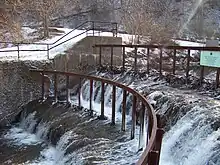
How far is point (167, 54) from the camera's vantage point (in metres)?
19.7

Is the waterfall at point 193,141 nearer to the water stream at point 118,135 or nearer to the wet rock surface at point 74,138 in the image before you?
the water stream at point 118,135

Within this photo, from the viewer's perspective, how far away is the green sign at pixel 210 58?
973 centimetres

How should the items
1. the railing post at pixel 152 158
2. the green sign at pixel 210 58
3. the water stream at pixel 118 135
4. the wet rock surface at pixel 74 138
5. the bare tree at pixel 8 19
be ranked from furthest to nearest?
1. the bare tree at pixel 8 19
2. the green sign at pixel 210 58
3. the wet rock surface at pixel 74 138
4. the water stream at pixel 118 135
5. the railing post at pixel 152 158

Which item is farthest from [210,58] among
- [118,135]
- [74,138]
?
[74,138]

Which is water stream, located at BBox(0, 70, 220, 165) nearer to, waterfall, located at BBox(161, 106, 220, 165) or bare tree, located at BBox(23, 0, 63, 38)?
waterfall, located at BBox(161, 106, 220, 165)

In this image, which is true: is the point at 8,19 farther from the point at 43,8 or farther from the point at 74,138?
the point at 74,138

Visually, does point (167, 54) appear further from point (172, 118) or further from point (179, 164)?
point (179, 164)

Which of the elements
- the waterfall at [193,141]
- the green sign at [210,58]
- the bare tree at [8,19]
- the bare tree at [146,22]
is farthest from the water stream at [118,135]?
the bare tree at [146,22]

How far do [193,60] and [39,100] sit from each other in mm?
9674

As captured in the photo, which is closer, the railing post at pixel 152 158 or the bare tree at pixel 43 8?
the railing post at pixel 152 158

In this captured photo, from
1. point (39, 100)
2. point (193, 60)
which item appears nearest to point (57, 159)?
point (39, 100)

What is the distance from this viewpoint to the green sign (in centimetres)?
973

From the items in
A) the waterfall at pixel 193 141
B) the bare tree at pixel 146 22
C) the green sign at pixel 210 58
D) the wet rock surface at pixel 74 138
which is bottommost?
the wet rock surface at pixel 74 138

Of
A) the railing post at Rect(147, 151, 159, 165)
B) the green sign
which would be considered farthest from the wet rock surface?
the railing post at Rect(147, 151, 159, 165)
